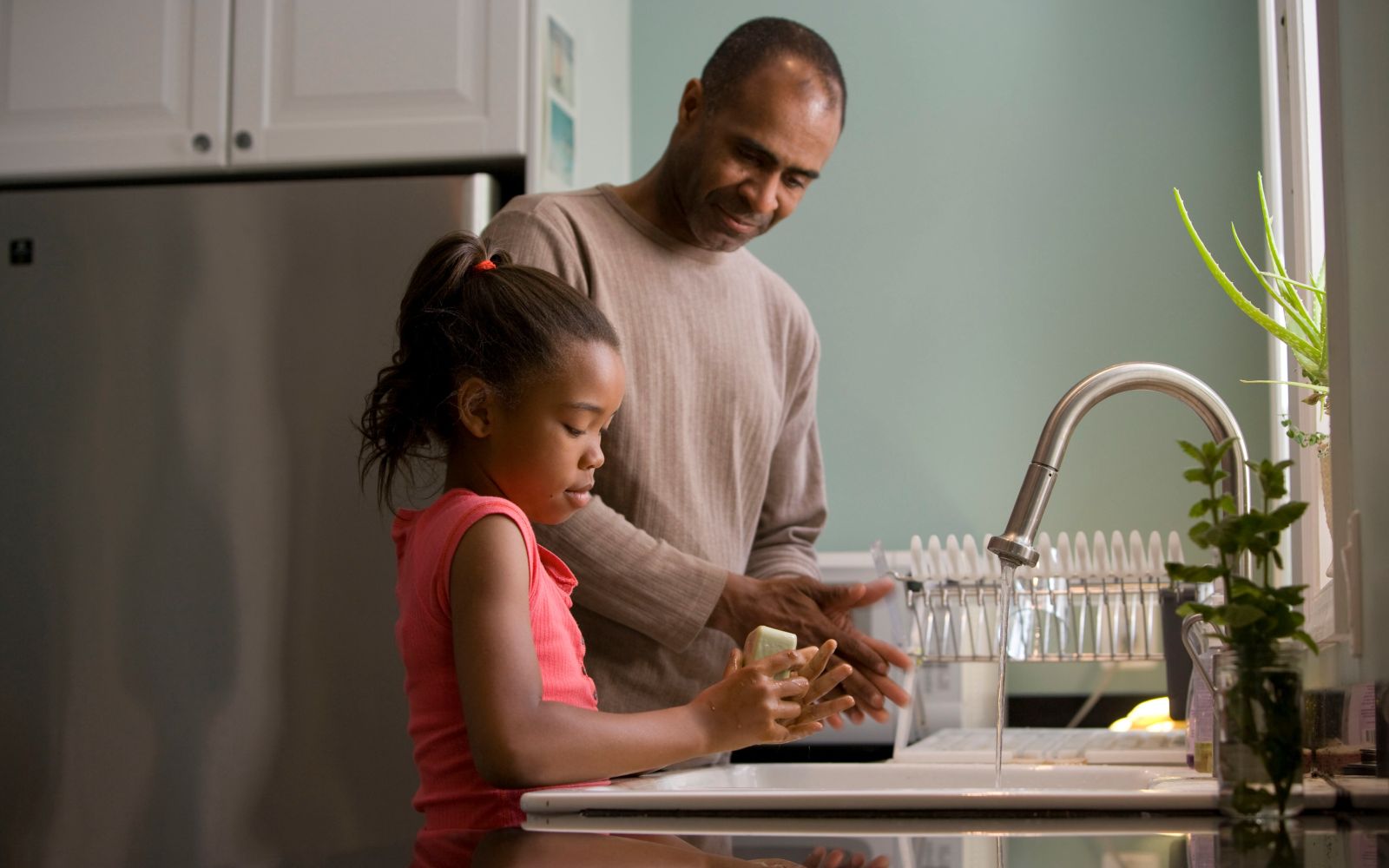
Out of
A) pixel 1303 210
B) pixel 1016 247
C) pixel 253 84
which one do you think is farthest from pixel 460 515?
pixel 1016 247

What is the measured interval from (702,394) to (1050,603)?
0.44 meters

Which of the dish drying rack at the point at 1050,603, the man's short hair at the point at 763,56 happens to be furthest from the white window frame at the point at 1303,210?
the man's short hair at the point at 763,56

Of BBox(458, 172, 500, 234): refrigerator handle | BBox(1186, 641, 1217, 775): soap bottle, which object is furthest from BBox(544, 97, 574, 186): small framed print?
BBox(1186, 641, 1217, 775): soap bottle

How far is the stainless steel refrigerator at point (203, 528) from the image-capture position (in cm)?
208

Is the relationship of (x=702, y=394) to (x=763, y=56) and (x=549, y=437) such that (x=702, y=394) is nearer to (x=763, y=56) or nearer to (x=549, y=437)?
(x=763, y=56)

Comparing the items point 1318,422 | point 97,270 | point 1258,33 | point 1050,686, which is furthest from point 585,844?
point 1258,33

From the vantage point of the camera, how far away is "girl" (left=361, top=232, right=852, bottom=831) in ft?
2.88

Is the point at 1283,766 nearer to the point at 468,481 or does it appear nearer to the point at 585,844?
the point at 585,844

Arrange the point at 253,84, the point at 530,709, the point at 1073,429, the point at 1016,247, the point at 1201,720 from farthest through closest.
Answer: the point at 1016,247 < the point at 253,84 < the point at 1201,720 < the point at 1073,429 < the point at 530,709

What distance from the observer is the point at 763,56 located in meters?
1.58

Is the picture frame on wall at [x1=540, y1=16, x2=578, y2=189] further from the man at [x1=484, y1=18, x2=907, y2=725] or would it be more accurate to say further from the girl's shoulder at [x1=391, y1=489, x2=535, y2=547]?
the girl's shoulder at [x1=391, y1=489, x2=535, y2=547]

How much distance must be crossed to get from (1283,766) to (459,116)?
66.9 inches

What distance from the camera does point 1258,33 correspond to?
2523mm

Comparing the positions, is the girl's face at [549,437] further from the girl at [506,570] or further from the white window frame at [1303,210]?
the white window frame at [1303,210]
